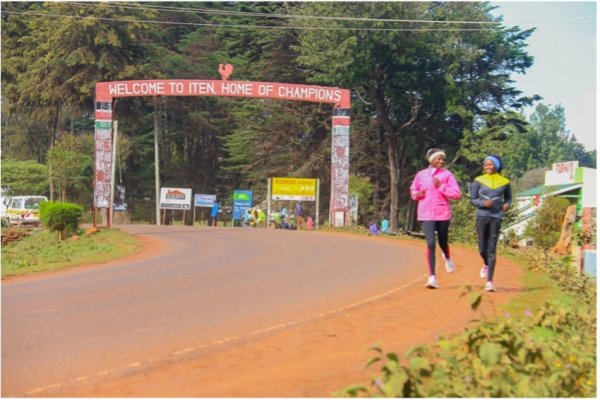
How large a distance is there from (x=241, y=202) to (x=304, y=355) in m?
39.9

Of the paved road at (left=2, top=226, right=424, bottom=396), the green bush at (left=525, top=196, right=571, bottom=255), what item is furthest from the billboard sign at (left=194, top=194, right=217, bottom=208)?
the paved road at (left=2, top=226, right=424, bottom=396)

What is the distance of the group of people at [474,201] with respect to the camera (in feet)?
33.0

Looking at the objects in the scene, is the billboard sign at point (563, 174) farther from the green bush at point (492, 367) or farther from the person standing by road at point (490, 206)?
the green bush at point (492, 367)

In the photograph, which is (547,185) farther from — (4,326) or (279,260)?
(4,326)

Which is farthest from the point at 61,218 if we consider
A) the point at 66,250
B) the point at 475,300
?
the point at 475,300

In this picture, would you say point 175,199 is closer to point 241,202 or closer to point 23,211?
point 241,202

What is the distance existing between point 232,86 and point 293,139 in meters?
18.3

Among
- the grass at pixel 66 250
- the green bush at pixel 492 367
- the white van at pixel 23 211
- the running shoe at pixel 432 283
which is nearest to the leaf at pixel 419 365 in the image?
the green bush at pixel 492 367

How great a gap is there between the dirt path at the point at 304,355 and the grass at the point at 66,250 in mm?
10053

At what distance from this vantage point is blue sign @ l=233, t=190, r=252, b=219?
46000 mm

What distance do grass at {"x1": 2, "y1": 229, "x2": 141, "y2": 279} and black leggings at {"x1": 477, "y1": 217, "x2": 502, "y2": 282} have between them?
9.75 metres

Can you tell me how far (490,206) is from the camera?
10031mm

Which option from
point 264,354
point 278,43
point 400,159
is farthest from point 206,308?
point 278,43

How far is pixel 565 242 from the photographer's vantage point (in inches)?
779
